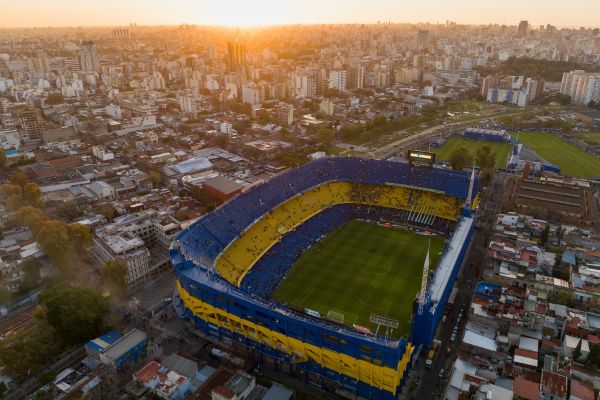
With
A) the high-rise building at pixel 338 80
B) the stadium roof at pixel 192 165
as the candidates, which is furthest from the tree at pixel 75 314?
the high-rise building at pixel 338 80

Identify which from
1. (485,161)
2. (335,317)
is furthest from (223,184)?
(485,161)

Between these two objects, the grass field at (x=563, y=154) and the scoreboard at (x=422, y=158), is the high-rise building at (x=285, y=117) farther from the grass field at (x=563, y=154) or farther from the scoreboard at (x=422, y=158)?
the grass field at (x=563, y=154)

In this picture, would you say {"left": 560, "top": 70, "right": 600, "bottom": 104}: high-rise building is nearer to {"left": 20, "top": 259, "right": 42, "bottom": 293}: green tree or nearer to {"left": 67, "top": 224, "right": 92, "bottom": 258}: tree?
{"left": 67, "top": 224, "right": 92, "bottom": 258}: tree

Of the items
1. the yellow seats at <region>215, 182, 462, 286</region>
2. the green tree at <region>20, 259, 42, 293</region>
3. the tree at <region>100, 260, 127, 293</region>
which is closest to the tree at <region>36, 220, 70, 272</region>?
the green tree at <region>20, 259, 42, 293</region>

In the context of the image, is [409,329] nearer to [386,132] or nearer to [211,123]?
[386,132]

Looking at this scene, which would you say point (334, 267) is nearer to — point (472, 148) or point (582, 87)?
point (472, 148)
